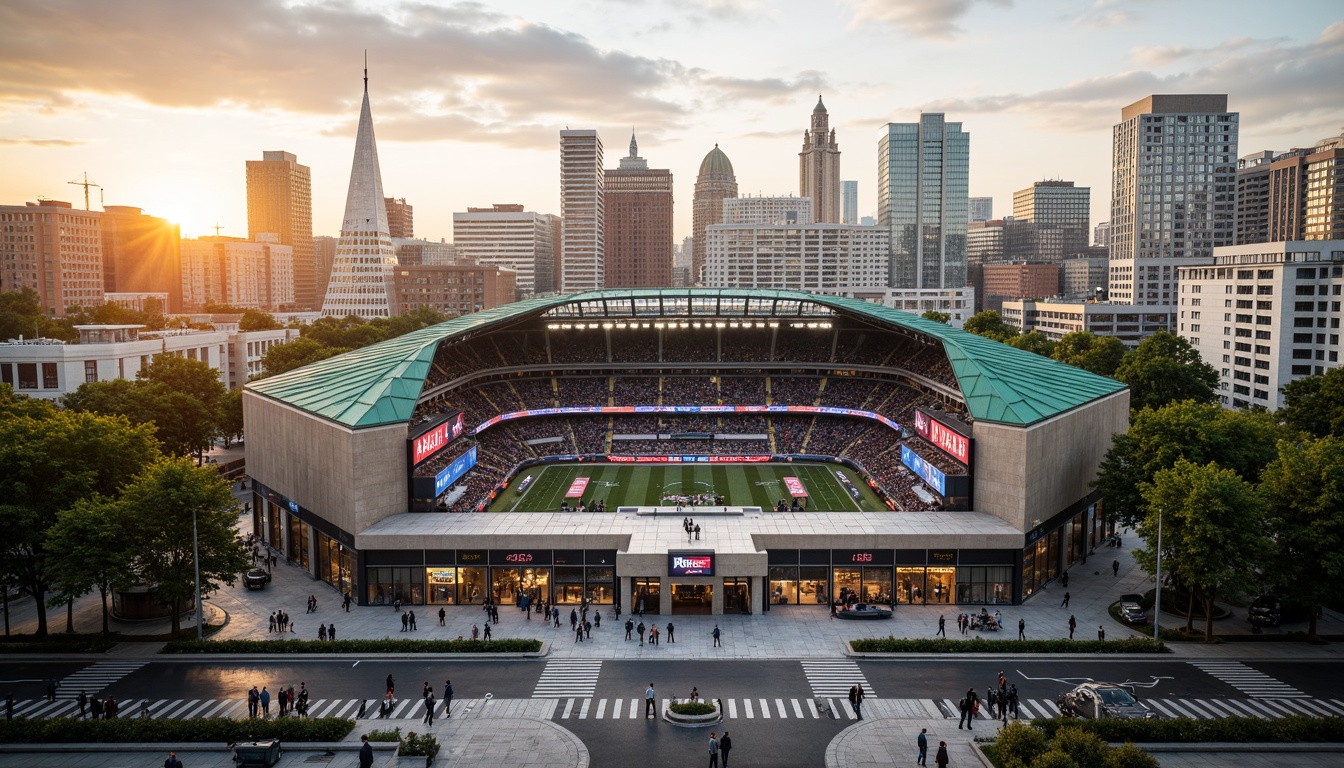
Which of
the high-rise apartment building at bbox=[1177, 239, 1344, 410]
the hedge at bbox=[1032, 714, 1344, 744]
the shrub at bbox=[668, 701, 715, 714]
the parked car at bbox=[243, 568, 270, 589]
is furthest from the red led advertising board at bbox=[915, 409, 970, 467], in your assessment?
the high-rise apartment building at bbox=[1177, 239, 1344, 410]

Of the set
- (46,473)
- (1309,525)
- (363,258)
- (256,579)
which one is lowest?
(256,579)

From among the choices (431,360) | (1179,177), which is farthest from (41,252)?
(1179,177)

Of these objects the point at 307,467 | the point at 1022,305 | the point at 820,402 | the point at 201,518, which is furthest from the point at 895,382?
the point at 1022,305

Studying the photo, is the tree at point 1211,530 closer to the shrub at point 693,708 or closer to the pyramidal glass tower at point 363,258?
the shrub at point 693,708

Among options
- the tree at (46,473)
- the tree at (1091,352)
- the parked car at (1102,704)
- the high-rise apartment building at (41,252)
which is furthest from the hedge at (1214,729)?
the high-rise apartment building at (41,252)

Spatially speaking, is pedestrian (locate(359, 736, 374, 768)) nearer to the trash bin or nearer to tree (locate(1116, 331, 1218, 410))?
the trash bin

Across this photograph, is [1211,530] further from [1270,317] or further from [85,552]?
[1270,317]
